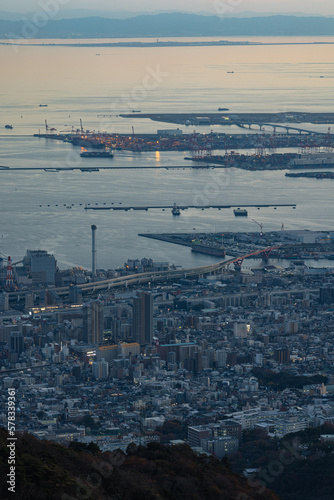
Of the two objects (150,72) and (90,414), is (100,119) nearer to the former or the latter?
(150,72)

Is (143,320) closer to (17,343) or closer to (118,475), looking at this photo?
(17,343)

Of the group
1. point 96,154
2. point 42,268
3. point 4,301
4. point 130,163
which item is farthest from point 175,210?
point 96,154

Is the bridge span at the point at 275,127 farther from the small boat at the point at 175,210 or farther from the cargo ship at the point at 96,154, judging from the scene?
the small boat at the point at 175,210

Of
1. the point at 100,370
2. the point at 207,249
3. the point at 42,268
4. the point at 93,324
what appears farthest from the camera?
the point at 207,249

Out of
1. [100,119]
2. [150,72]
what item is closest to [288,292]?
[100,119]

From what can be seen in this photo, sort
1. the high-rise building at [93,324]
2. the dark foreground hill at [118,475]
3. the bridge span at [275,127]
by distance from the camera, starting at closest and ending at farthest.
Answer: the dark foreground hill at [118,475]
the high-rise building at [93,324]
the bridge span at [275,127]

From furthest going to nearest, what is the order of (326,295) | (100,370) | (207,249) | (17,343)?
1. (207,249)
2. (326,295)
3. (17,343)
4. (100,370)

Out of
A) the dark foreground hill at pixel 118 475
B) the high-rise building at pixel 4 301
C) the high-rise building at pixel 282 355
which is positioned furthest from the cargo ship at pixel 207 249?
the dark foreground hill at pixel 118 475
